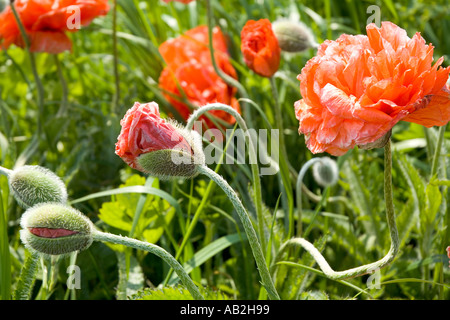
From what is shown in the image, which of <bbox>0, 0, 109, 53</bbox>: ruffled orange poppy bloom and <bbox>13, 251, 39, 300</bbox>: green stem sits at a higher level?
<bbox>0, 0, 109, 53</bbox>: ruffled orange poppy bloom

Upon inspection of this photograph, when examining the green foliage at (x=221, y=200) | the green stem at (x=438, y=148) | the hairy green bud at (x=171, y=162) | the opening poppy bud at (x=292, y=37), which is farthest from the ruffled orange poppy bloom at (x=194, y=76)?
the hairy green bud at (x=171, y=162)

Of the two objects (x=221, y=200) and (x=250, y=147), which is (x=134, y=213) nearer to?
(x=221, y=200)

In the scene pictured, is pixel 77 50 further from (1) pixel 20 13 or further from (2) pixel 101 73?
(1) pixel 20 13

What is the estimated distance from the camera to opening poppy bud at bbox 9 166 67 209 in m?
0.78

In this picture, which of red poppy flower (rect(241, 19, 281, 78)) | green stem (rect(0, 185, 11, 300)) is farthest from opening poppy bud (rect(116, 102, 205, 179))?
red poppy flower (rect(241, 19, 281, 78))

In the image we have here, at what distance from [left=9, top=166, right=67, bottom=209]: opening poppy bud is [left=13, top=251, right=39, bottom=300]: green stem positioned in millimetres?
164

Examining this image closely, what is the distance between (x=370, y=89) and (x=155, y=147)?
10.3 inches

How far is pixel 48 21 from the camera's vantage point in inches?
52.7

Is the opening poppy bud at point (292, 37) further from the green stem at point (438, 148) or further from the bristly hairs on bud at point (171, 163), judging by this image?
the bristly hairs on bud at point (171, 163)

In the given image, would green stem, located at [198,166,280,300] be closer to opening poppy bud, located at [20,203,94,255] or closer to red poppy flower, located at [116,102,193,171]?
red poppy flower, located at [116,102,193,171]

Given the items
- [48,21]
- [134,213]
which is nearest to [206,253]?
[134,213]

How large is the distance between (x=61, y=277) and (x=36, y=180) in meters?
0.44

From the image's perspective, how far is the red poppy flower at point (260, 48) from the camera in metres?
1.07
